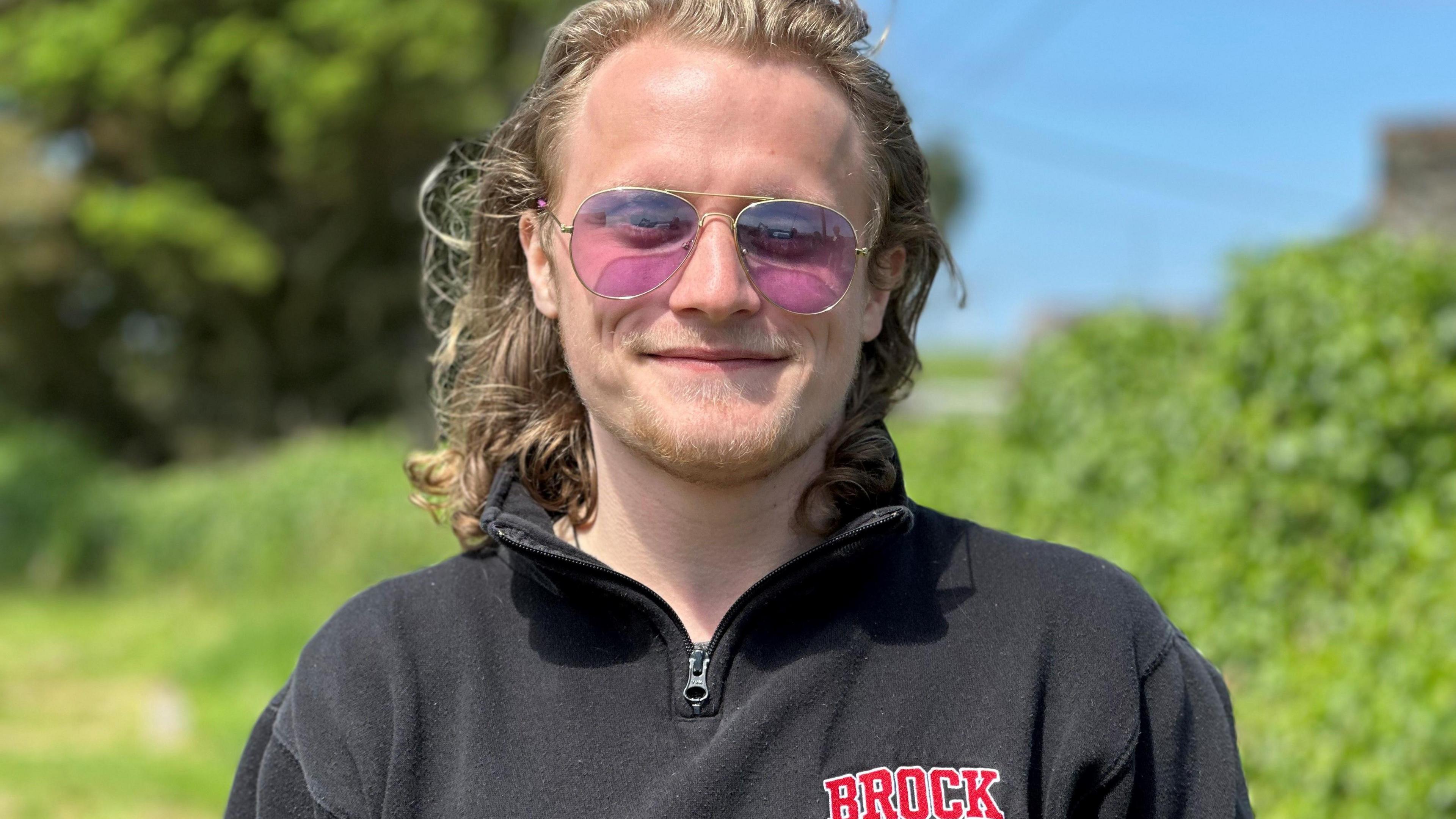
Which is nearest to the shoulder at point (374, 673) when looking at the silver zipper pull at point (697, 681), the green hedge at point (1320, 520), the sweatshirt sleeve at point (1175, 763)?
the silver zipper pull at point (697, 681)

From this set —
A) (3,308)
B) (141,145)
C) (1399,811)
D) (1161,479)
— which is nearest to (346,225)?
(141,145)

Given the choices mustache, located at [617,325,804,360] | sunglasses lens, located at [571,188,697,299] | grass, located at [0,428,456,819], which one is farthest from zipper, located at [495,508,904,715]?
grass, located at [0,428,456,819]

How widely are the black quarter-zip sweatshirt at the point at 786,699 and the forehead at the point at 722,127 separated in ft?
1.61

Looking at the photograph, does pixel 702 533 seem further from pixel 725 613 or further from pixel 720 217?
pixel 720 217

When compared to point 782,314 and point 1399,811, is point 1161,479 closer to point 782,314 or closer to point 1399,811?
point 1399,811

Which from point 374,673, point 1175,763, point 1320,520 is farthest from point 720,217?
point 1320,520

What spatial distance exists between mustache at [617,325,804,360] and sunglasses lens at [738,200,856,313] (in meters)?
0.05

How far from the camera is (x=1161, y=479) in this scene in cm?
470

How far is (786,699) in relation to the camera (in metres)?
1.75

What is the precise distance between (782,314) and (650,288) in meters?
0.18

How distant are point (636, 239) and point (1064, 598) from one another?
770mm

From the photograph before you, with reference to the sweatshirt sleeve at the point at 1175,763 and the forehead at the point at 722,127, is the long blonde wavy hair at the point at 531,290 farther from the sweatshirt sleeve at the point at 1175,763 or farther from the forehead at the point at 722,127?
the sweatshirt sleeve at the point at 1175,763

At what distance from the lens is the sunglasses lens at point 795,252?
1.79 meters

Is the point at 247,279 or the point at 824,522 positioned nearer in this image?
the point at 824,522
